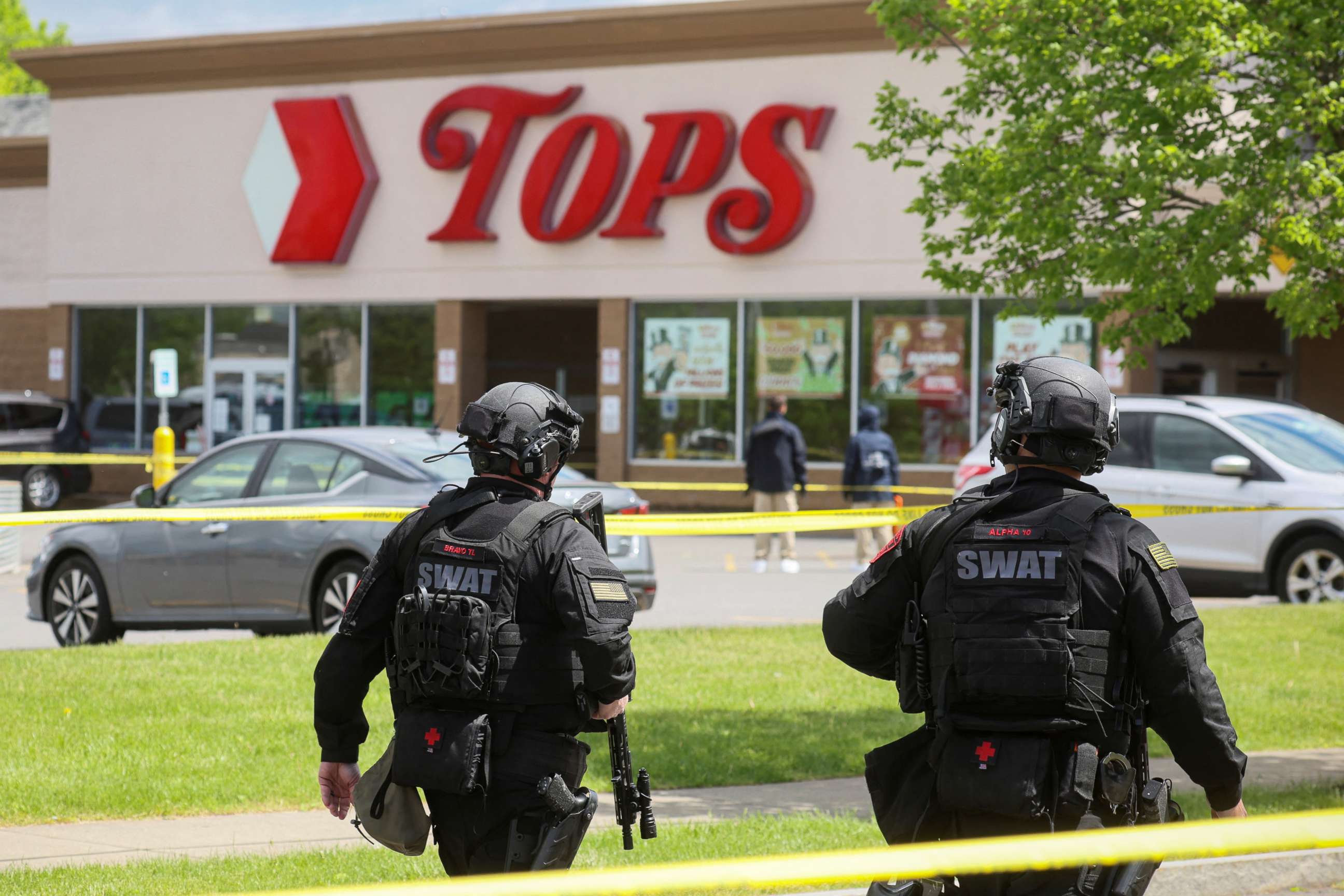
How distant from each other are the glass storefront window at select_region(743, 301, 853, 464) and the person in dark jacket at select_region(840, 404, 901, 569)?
5.93 metres

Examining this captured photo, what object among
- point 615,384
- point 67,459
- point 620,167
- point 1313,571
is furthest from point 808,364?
point 1313,571

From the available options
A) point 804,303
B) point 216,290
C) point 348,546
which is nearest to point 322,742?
point 348,546

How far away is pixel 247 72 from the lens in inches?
1082

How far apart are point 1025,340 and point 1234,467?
10083mm

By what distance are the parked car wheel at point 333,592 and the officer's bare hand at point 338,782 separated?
21.2 ft

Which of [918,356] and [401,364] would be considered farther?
[401,364]

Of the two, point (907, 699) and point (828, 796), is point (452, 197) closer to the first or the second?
point (828, 796)

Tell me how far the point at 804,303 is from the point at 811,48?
382cm

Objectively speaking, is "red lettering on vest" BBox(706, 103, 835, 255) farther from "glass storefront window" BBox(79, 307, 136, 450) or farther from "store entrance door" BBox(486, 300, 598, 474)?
"glass storefront window" BBox(79, 307, 136, 450)

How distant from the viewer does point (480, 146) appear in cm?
2552

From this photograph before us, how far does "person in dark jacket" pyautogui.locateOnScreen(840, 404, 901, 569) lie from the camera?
1795 cm

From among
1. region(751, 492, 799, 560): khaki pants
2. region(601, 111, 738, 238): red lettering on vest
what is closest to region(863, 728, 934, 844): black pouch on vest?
region(751, 492, 799, 560): khaki pants

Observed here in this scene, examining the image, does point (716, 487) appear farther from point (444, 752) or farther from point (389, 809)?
point (444, 752)

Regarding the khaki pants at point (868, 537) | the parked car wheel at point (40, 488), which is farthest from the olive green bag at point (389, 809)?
the parked car wheel at point (40, 488)
